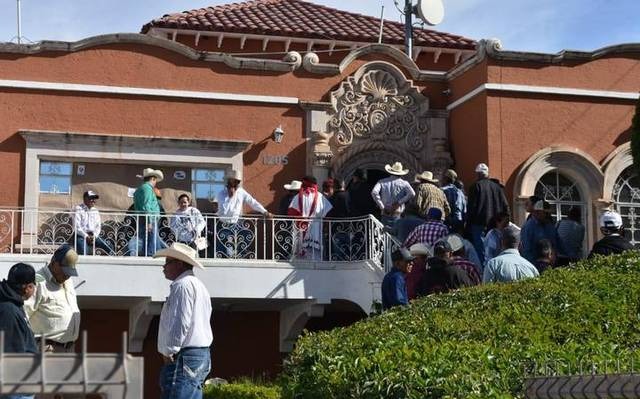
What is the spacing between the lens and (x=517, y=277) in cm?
1241

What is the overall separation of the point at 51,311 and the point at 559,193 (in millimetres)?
12333

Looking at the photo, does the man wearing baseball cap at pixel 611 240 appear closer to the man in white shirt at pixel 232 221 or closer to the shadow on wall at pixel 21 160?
the man in white shirt at pixel 232 221

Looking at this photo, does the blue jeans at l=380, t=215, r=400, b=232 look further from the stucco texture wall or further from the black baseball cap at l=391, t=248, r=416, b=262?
the black baseball cap at l=391, t=248, r=416, b=262

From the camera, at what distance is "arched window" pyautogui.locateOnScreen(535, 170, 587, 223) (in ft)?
65.9

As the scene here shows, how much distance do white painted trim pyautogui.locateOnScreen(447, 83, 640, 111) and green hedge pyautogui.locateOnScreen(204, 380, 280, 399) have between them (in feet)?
23.3

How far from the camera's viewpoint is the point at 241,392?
14773 millimetres

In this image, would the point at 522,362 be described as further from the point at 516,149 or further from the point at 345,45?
the point at 345,45

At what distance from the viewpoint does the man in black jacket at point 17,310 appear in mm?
8172

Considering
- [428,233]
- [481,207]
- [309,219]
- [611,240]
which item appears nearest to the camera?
[611,240]

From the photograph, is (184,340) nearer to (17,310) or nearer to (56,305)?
(17,310)

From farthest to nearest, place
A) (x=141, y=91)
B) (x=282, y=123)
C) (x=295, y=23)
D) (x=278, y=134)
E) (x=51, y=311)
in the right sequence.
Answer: (x=295, y=23), (x=282, y=123), (x=278, y=134), (x=141, y=91), (x=51, y=311)

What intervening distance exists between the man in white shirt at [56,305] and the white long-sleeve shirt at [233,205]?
24.8ft

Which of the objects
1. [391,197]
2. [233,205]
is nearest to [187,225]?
[233,205]

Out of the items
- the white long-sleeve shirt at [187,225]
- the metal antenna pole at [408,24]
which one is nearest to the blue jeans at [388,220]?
the white long-sleeve shirt at [187,225]
